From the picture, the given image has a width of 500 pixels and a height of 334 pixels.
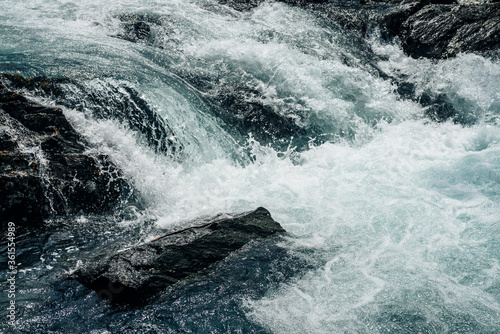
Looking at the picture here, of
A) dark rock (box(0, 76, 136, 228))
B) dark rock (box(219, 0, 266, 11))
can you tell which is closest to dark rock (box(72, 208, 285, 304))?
dark rock (box(0, 76, 136, 228))

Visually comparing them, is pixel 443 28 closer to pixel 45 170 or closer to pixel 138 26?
pixel 138 26

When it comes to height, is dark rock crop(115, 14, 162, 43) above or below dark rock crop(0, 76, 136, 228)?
above

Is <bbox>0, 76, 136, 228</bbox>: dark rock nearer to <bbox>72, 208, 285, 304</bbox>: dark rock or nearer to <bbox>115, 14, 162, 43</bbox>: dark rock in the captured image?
Result: <bbox>72, 208, 285, 304</bbox>: dark rock

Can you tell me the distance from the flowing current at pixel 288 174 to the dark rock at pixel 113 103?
135 mm

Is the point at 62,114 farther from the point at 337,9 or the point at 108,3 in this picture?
the point at 337,9

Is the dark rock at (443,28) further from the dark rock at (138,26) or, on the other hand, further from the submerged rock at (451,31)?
the dark rock at (138,26)

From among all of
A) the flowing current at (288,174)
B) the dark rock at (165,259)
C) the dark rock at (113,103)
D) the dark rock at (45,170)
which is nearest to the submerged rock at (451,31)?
the flowing current at (288,174)

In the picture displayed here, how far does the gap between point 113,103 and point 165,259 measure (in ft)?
12.0

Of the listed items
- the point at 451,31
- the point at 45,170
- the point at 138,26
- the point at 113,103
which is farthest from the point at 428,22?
the point at 45,170

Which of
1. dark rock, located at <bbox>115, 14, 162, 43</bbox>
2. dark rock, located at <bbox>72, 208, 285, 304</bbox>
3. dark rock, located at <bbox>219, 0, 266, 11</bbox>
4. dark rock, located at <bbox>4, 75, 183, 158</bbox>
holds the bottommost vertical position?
dark rock, located at <bbox>72, 208, 285, 304</bbox>

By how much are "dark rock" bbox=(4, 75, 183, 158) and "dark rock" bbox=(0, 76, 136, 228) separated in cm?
59

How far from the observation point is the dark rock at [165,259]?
3664 millimetres

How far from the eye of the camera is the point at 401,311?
12.5 ft

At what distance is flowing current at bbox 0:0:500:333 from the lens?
12.3ft
